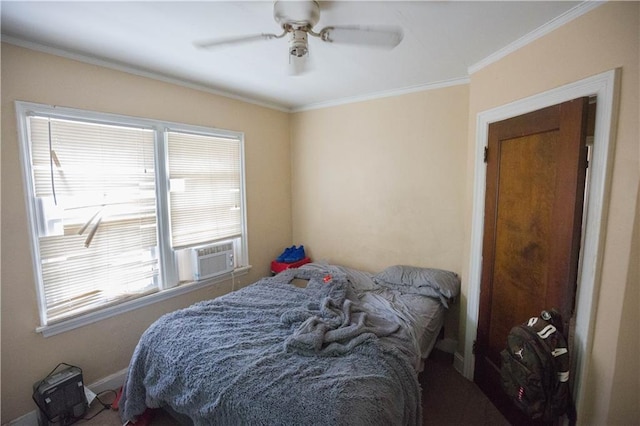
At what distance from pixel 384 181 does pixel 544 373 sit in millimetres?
2015

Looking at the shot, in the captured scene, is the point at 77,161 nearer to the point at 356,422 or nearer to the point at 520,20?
the point at 356,422

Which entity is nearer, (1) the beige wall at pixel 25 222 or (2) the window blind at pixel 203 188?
(1) the beige wall at pixel 25 222

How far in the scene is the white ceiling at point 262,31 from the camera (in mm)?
1422

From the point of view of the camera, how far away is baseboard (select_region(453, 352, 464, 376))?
234 cm

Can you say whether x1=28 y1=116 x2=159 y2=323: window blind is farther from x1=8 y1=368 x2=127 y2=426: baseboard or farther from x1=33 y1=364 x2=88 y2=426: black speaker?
x1=8 y1=368 x2=127 y2=426: baseboard

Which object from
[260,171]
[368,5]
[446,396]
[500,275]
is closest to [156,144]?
[260,171]

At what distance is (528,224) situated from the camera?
67.7 inches

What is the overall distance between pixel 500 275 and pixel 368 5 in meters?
1.93

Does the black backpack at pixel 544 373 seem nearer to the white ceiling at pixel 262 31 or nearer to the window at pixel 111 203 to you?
the white ceiling at pixel 262 31

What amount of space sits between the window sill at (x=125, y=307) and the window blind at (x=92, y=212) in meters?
0.06

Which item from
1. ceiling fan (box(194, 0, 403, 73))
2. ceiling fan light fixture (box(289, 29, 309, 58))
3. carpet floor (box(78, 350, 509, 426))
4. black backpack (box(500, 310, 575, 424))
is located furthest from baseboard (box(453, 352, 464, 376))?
ceiling fan light fixture (box(289, 29, 309, 58))

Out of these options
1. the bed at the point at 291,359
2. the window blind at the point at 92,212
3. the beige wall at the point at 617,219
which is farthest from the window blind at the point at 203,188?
the beige wall at the point at 617,219

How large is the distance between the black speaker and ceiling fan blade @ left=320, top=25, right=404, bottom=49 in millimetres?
2717

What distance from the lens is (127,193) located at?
224 cm
